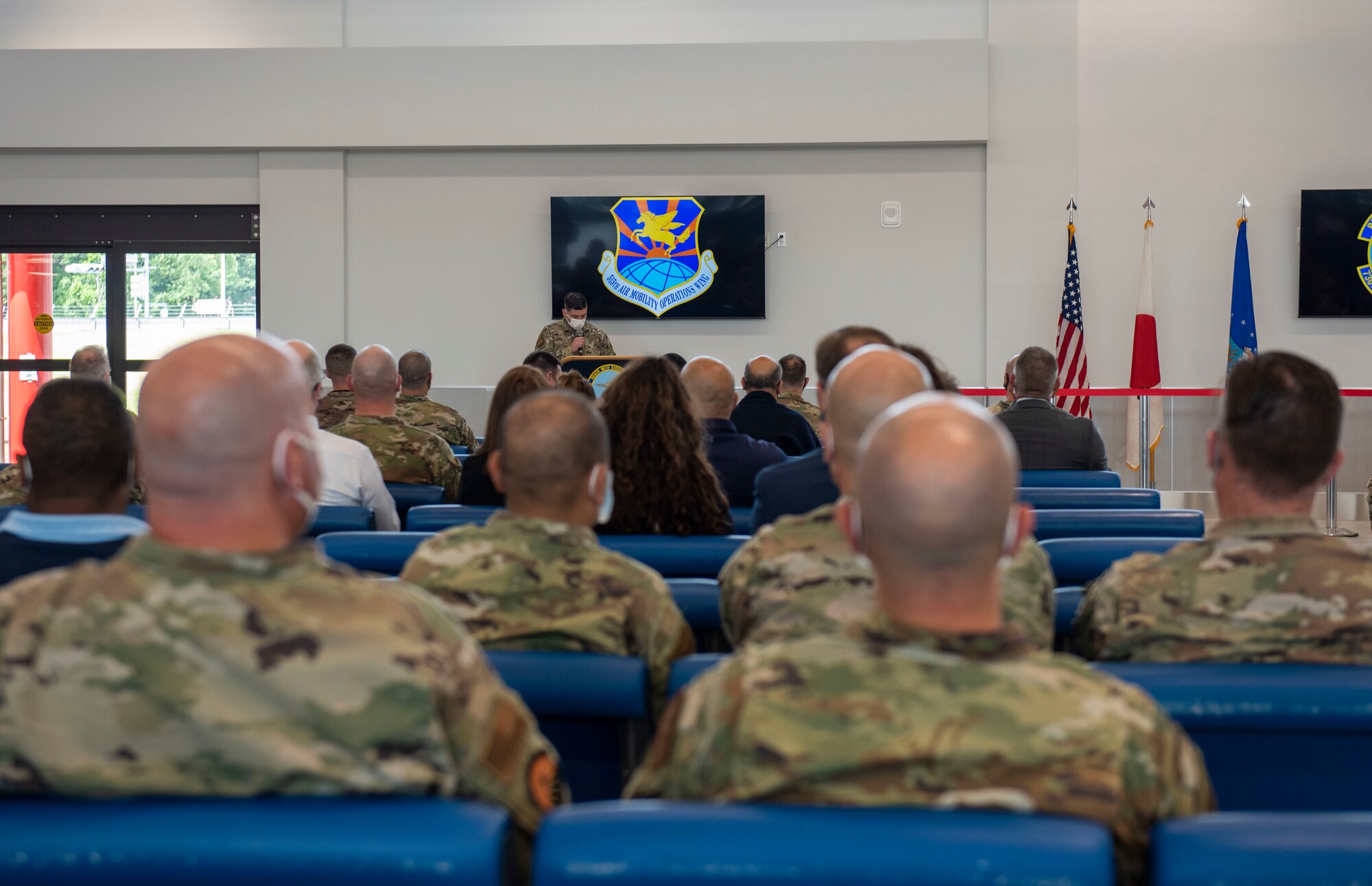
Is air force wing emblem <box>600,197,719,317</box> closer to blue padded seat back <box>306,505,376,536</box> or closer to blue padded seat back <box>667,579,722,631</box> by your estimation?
blue padded seat back <box>306,505,376,536</box>

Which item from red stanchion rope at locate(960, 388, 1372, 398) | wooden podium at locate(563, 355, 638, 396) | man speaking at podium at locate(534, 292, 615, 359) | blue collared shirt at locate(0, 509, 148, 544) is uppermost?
man speaking at podium at locate(534, 292, 615, 359)

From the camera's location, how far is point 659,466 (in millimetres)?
3385

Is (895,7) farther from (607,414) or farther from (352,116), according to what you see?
(607,414)

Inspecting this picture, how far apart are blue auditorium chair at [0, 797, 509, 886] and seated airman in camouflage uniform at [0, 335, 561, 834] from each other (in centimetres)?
16

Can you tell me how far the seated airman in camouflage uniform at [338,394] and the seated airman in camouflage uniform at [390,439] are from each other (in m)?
0.62

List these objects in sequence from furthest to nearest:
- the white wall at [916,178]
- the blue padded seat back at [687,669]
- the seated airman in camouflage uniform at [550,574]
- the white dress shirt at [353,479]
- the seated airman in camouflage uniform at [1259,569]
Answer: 1. the white wall at [916,178]
2. the white dress shirt at [353,479]
3. the seated airman in camouflage uniform at [550,574]
4. the seated airman in camouflage uniform at [1259,569]
5. the blue padded seat back at [687,669]

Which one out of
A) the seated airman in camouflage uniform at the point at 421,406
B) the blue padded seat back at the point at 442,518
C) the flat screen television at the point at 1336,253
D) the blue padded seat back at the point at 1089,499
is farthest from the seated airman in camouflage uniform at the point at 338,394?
the flat screen television at the point at 1336,253

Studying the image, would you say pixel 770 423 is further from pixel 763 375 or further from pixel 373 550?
pixel 373 550

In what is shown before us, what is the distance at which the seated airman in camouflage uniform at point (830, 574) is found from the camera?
2027mm

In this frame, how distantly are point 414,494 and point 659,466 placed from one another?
1506mm

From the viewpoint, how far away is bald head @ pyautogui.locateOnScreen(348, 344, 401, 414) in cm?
489

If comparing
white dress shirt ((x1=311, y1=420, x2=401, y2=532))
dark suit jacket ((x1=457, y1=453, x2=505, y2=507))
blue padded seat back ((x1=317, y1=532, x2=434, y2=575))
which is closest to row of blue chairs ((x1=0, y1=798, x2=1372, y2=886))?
blue padded seat back ((x1=317, y1=532, x2=434, y2=575))

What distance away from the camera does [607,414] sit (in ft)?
11.4

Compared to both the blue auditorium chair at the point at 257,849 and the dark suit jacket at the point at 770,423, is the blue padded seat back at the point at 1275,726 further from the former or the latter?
the dark suit jacket at the point at 770,423
